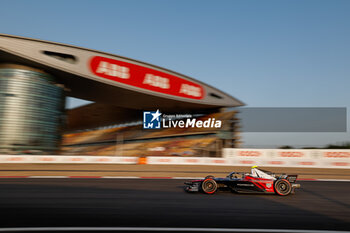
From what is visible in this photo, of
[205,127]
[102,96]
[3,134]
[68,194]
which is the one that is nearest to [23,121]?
[3,134]

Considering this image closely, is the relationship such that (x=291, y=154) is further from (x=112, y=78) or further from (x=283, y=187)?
(x=112, y=78)

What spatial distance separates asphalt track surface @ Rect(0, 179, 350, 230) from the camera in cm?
470

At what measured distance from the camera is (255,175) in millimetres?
7758

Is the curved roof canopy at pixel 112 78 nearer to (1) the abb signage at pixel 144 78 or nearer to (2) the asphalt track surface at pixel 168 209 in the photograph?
(1) the abb signage at pixel 144 78

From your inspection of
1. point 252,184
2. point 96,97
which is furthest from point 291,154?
point 96,97

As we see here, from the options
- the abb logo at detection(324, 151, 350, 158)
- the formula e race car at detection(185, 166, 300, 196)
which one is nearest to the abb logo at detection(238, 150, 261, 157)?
the abb logo at detection(324, 151, 350, 158)

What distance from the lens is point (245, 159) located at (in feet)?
68.7

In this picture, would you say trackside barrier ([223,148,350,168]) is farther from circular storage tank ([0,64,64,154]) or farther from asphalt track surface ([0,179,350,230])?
circular storage tank ([0,64,64,154])

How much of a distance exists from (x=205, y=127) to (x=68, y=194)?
3144 centimetres

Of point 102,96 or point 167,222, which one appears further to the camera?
point 102,96

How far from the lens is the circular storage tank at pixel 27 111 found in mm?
24203

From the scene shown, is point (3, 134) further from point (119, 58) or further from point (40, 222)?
point (40, 222)

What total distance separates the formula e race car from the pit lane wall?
38.3 ft

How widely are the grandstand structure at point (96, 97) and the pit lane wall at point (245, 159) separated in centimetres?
598
